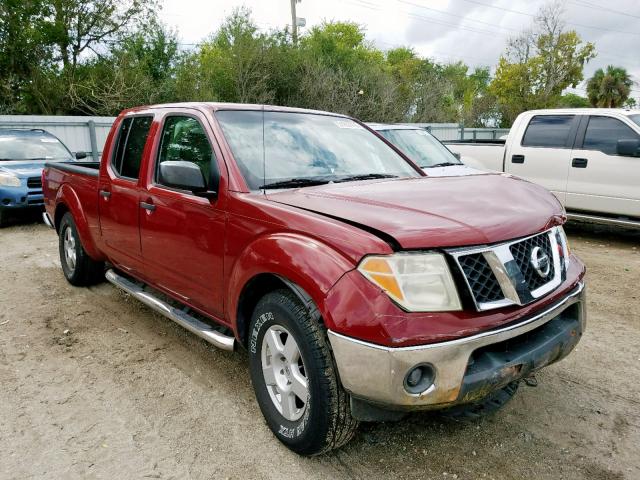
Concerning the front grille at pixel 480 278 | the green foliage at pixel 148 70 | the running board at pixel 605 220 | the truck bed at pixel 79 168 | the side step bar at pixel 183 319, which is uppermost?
the green foliage at pixel 148 70

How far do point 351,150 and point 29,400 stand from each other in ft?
8.63

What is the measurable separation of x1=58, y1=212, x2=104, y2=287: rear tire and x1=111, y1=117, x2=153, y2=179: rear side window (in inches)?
46.8

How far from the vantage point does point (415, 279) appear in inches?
84.8

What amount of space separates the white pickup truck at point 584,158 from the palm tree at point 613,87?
40533mm

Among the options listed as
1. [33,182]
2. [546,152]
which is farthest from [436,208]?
[33,182]

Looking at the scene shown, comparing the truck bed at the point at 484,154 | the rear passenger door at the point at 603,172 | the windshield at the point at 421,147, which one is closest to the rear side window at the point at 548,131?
the rear passenger door at the point at 603,172

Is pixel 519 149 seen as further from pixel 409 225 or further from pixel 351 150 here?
pixel 409 225

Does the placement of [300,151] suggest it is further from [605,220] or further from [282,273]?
[605,220]

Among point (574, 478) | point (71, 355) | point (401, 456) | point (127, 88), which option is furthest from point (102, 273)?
point (127, 88)

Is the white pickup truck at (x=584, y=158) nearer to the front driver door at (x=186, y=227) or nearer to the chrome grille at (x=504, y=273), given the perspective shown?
the chrome grille at (x=504, y=273)

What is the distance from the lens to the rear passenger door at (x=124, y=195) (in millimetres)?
3912

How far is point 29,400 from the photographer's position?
320 cm

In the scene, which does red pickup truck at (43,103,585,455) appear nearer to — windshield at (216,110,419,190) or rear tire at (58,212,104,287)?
windshield at (216,110,419,190)

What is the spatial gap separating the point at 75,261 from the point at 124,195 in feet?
5.69
